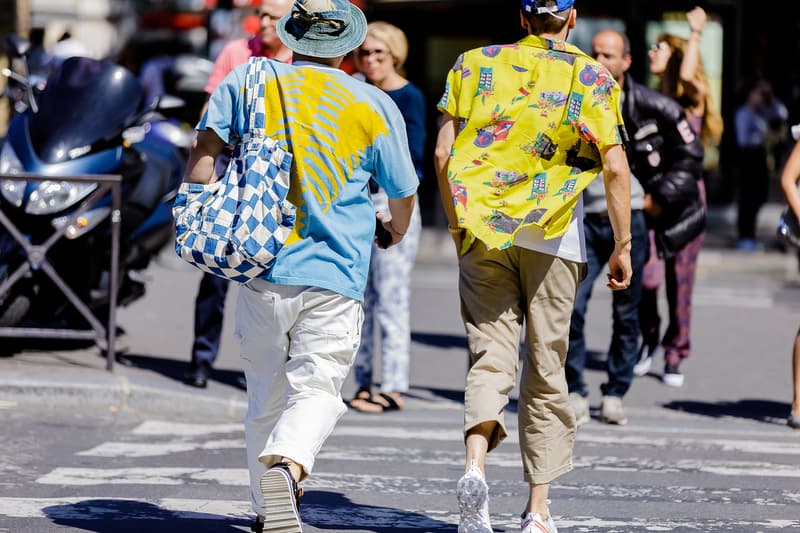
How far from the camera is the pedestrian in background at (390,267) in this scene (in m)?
7.34

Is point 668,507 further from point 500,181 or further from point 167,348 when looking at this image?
point 167,348

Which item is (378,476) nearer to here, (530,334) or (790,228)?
(530,334)

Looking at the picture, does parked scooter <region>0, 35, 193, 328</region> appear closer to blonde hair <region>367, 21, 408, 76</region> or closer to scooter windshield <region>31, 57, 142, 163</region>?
scooter windshield <region>31, 57, 142, 163</region>

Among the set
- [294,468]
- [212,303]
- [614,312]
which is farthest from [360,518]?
[212,303]

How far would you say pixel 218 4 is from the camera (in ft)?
53.3

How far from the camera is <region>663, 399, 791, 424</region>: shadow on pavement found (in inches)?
310

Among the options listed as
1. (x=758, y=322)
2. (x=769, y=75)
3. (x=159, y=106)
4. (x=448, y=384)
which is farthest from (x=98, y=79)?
(x=769, y=75)

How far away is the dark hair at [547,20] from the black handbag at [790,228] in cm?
268

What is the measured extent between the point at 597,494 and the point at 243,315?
1.93m

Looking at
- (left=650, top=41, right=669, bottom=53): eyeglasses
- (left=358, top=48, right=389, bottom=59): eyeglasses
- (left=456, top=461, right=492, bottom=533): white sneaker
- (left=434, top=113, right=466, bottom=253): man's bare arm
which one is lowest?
(left=456, top=461, right=492, bottom=533): white sneaker

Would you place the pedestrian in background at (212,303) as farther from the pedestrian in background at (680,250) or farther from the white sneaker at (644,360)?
the white sneaker at (644,360)

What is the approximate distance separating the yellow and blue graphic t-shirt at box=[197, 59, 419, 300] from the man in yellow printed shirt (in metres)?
0.42

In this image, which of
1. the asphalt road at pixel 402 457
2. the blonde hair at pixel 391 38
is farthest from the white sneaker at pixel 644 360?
the blonde hair at pixel 391 38

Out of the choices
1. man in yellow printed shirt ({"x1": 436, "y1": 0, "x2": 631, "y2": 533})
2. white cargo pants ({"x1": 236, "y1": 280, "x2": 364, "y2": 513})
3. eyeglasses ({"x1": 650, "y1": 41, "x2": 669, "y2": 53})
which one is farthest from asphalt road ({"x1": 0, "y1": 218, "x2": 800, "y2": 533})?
eyeglasses ({"x1": 650, "y1": 41, "x2": 669, "y2": 53})
